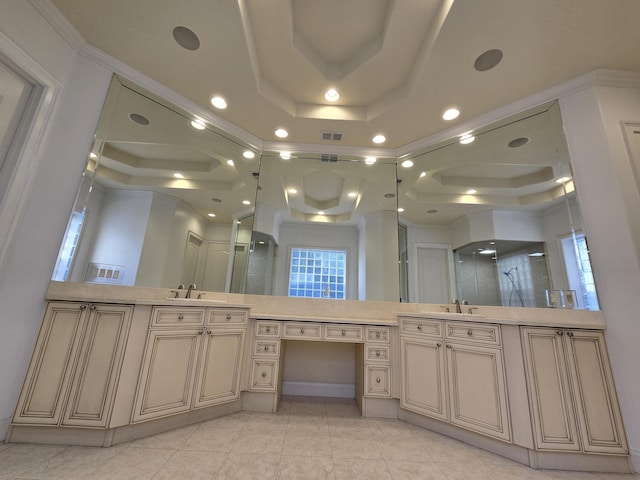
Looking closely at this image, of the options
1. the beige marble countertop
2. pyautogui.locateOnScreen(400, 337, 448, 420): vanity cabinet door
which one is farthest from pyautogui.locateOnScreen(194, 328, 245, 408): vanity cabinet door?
pyautogui.locateOnScreen(400, 337, 448, 420): vanity cabinet door

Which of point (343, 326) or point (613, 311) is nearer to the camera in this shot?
point (613, 311)

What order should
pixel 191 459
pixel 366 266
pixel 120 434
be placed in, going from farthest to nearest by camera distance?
1. pixel 366 266
2. pixel 120 434
3. pixel 191 459

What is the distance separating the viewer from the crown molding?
170cm

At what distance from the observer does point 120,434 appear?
1.62 meters

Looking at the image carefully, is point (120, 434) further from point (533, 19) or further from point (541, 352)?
point (533, 19)

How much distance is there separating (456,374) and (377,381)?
677 millimetres

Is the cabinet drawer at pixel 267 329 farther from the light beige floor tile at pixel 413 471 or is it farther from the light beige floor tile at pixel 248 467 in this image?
the light beige floor tile at pixel 413 471

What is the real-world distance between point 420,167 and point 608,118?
4.77ft

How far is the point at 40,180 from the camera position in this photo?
68.8 inches

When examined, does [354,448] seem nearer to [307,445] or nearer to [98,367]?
[307,445]

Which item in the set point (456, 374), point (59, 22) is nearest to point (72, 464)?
point (456, 374)

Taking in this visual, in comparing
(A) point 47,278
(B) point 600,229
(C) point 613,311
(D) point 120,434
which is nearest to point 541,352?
(C) point 613,311

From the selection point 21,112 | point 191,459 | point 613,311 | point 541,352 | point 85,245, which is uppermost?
point 21,112

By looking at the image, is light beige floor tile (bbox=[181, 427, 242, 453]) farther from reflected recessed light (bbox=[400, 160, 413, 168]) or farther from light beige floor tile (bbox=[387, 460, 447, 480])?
reflected recessed light (bbox=[400, 160, 413, 168])
